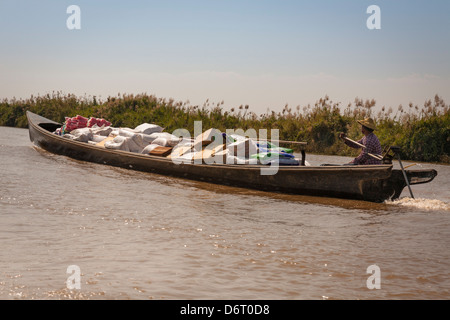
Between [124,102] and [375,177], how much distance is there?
1339 centimetres

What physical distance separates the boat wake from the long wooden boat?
13cm

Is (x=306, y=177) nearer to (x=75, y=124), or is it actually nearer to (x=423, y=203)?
(x=423, y=203)

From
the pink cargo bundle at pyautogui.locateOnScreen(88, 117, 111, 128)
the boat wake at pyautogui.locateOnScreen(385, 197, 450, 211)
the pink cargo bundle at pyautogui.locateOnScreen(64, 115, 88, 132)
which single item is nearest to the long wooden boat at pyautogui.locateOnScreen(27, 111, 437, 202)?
the boat wake at pyautogui.locateOnScreen(385, 197, 450, 211)

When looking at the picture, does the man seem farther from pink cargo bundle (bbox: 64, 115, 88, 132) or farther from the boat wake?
pink cargo bundle (bbox: 64, 115, 88, 132)

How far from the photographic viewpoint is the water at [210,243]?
3.47m

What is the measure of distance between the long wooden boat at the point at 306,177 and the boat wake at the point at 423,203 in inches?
4.9

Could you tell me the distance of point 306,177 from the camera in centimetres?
776

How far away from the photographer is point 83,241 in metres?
4.46

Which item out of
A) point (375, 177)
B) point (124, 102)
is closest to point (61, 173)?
point (375, 177)

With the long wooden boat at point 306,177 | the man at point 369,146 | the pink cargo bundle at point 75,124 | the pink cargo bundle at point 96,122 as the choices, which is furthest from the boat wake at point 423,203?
the pink cargo bundle at point 75,124

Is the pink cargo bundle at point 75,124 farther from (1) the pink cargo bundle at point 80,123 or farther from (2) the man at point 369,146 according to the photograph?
(2) the man at point 369,146

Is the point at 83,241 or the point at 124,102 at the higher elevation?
the point at 124,102

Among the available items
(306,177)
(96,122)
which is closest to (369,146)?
(306,177)

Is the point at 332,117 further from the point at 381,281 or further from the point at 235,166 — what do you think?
the point at 381,281
